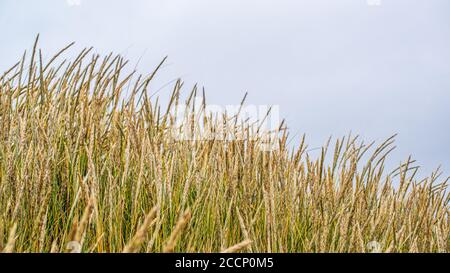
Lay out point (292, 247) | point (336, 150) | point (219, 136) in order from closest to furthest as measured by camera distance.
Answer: point (292, 247) → point (336, 150) → point (219, 136)

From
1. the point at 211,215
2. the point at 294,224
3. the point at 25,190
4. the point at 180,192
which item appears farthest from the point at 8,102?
the point at 294,224

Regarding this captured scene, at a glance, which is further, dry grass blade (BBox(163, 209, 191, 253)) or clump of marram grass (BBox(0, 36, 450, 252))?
clump of marram grass (BBox(0, 36, 450, 252))

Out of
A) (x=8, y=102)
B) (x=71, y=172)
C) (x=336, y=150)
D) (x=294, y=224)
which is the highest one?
(x=8, y=102)

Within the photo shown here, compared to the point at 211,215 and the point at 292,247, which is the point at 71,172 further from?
the point at 292,247

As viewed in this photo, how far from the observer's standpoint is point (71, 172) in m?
2.88

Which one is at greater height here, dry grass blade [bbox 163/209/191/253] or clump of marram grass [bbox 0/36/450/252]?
clump of marram grass [bbox 0/36/450/252]

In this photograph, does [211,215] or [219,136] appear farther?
[219,136]

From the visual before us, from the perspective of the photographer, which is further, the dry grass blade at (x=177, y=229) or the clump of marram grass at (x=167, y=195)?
the clump of marram grass at (x=167, y=195)

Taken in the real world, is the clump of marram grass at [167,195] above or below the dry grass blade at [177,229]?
above

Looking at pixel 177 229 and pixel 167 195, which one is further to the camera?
pixel 167 195
